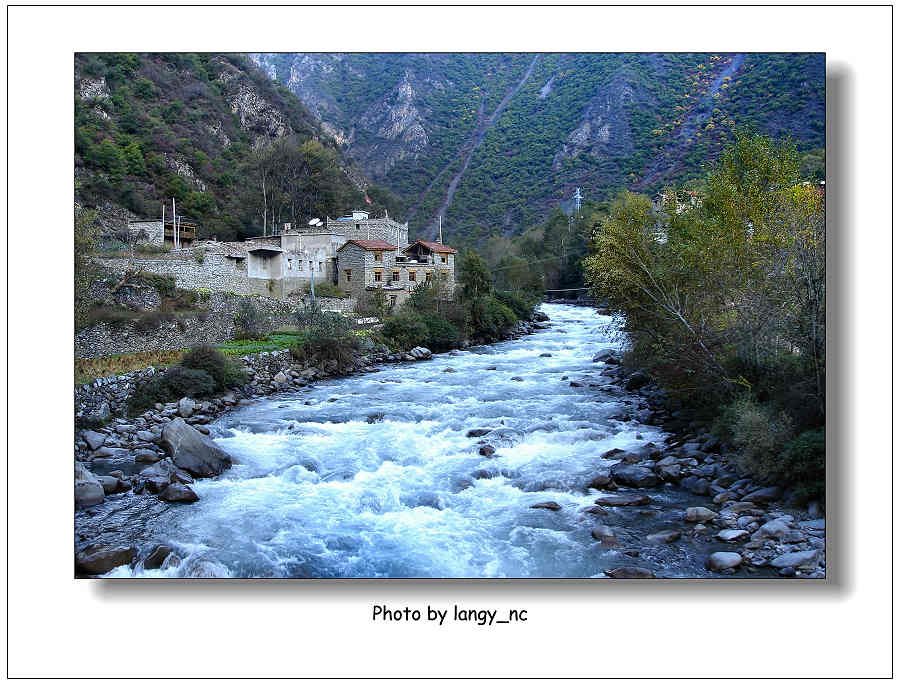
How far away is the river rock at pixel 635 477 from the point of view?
22.6 feet

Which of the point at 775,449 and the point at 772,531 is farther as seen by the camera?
the point at 775,449

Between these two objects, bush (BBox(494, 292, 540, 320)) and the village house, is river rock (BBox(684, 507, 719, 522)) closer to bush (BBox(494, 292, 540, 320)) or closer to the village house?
the village house

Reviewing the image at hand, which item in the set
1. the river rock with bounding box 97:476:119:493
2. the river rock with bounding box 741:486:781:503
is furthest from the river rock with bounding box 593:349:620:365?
the river rock with bounding box 97:476:119:493

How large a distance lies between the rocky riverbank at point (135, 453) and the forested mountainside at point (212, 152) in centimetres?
1478

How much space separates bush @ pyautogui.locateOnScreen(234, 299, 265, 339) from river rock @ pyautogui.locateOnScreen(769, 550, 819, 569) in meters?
13.7

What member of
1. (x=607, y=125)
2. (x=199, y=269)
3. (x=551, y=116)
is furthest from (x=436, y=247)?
(x=551, y=116)

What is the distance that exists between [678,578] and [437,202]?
17409 mm

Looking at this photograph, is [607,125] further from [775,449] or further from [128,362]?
[128,362]

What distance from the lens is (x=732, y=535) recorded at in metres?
5.31

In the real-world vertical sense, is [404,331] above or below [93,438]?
above

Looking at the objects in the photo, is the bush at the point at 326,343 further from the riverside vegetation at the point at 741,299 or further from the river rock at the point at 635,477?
the river rock at the point at 635,477

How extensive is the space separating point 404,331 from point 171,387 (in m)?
8.68
